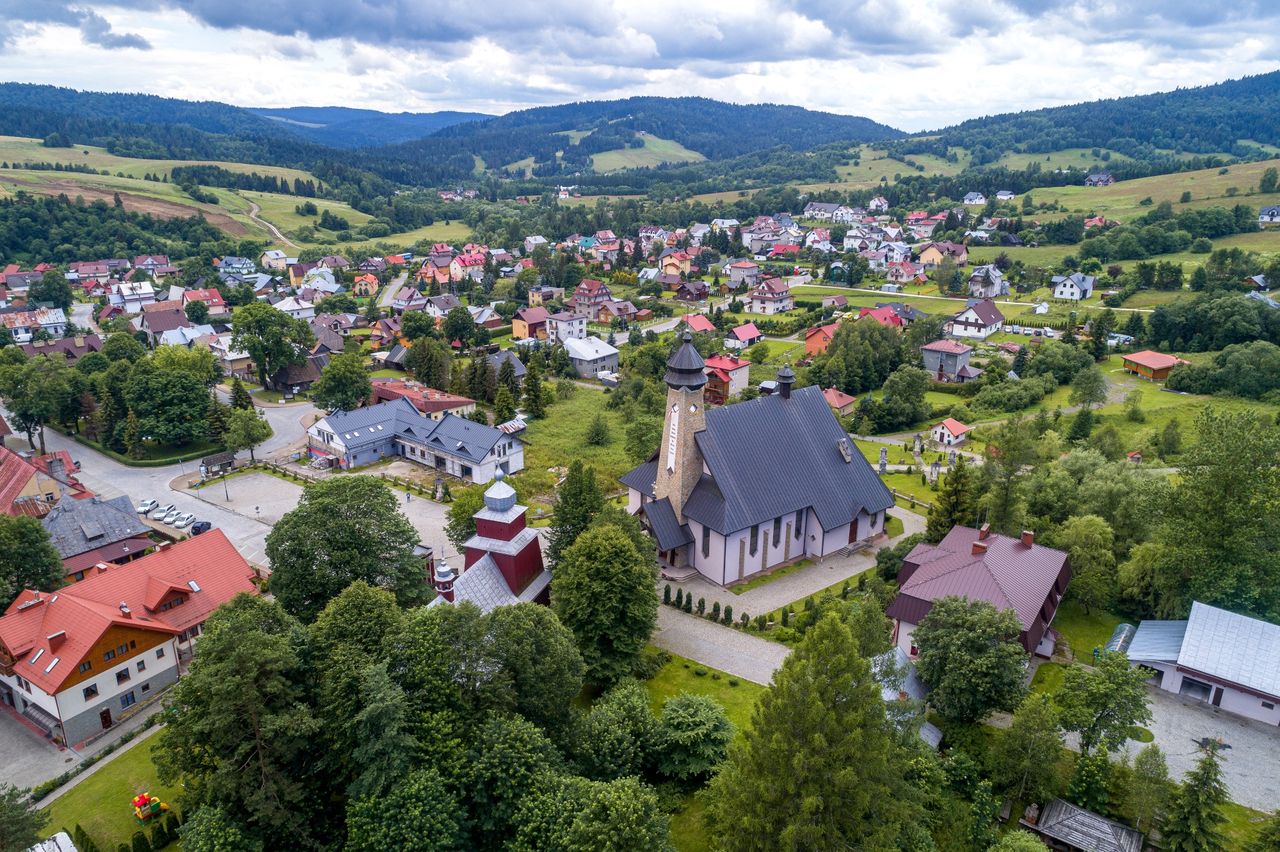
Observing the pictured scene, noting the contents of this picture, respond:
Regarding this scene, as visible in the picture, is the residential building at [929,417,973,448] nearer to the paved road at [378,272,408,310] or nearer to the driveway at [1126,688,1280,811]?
the driveway at [1126,688,1280,811]

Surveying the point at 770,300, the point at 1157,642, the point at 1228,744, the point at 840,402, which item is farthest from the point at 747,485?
the point at 770,300

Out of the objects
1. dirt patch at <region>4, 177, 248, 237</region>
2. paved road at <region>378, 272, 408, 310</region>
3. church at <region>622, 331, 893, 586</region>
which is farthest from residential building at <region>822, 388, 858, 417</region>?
dirt patch at <region>4, 177, 248, 237</region>

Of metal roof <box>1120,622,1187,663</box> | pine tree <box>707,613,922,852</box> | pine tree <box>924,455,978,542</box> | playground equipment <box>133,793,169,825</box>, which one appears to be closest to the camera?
pine tree <box>707,613,922,852</box>

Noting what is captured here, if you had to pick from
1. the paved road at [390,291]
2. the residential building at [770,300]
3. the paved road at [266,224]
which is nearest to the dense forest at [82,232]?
the paved road at [266,224]

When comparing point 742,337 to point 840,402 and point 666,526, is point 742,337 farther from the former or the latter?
point 666,526

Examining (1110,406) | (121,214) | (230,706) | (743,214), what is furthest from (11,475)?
(743,214)

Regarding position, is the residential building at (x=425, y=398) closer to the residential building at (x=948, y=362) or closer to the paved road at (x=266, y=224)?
the residential building at (x=948, y=362)
